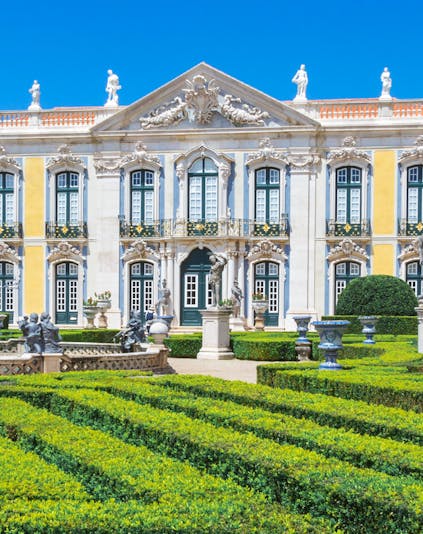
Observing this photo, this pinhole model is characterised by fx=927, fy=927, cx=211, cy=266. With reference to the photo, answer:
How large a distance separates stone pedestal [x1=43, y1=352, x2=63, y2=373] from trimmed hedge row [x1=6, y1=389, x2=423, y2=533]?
228 inches

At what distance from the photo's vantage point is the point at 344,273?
98.7ft

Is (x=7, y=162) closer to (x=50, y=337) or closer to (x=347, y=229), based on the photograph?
(x=347, y=229)

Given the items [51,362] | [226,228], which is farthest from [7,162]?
[51,362]

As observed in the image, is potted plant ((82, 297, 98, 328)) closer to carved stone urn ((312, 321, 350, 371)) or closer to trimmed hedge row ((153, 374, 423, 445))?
carved stone urn ((312, 321, 350, 371))

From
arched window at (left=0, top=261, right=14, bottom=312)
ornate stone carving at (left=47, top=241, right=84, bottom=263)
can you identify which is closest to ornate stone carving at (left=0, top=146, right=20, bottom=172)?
ornate stone carving at (left=47, top=241, right=84, bottom=263)

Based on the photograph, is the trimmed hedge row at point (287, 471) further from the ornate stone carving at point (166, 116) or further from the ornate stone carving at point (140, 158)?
the ornate stone carving at point (166, 116)

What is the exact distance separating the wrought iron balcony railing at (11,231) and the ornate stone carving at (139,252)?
3.71 metres

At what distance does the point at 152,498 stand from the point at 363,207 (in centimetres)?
2552

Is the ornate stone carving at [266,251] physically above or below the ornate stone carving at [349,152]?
below

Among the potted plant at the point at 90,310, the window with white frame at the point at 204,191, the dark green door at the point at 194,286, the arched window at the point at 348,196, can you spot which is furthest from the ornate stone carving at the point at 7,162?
the arched window at the point at 348,196

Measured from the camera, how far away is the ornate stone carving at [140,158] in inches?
1212

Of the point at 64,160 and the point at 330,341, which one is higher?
the point at 64,160

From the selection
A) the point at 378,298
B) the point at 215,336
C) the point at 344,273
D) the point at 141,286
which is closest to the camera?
the point at 215,336

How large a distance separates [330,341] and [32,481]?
8177 millimetres
